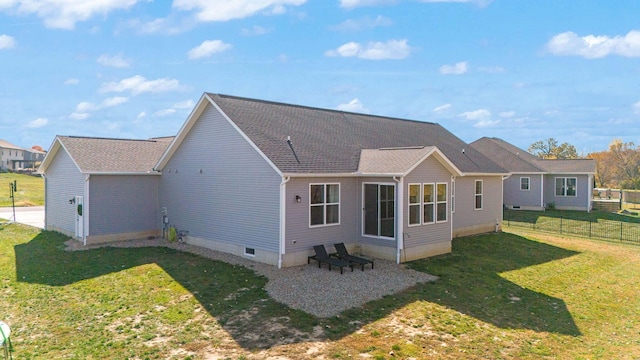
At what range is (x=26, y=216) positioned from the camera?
92.4 ft

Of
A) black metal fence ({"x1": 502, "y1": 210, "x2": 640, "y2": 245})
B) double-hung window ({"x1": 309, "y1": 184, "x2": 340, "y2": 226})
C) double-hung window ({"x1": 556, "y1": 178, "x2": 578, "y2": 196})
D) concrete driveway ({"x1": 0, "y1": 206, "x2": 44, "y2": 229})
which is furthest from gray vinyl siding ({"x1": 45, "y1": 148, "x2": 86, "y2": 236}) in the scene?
double-hung window ({"x1": 556, "y1": 178, "x2": 578, "y2": 196})

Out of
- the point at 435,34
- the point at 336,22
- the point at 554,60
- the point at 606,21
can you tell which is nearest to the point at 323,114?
the point at 336,22

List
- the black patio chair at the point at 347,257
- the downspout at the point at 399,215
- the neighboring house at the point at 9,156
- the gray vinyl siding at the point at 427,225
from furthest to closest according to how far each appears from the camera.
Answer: the neighboring house at the point at 9,156
the gray vinyl siding at the point at 427,225
the downspout at the point at 399,215
the black patio chair at the point at 347,257

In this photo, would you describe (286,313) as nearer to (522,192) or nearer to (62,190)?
(62,190)

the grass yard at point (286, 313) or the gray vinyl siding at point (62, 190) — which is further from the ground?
the gray vinyl siding at point (62, 190)

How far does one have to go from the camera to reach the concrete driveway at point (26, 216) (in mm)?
24906

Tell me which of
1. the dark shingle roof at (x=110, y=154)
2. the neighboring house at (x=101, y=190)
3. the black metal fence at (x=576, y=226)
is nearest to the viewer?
the neighboring house at (x=101, y=190)

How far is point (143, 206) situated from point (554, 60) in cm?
2735

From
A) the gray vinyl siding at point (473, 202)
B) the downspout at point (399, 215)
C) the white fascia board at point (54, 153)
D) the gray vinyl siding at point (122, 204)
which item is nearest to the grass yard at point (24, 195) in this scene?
the white fascia board at point (54, 153)

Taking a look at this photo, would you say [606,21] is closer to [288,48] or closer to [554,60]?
[554,60]

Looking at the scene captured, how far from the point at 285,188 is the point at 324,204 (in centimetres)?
190

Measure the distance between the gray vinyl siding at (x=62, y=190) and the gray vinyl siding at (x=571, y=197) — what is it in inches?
1313

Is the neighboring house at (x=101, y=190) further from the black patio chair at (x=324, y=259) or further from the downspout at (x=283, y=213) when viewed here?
the black patio chair at (x=324, y=259)

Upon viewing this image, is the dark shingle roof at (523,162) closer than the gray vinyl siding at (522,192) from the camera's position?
No
